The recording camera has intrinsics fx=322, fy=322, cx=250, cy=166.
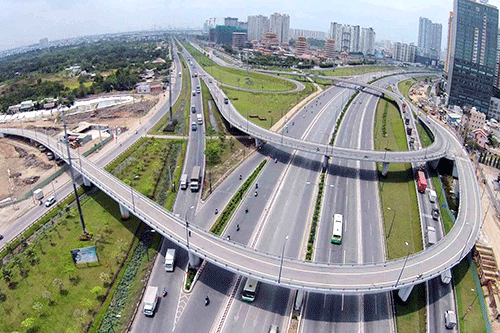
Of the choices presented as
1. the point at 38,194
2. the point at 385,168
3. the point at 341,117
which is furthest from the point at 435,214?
the point at 38,194

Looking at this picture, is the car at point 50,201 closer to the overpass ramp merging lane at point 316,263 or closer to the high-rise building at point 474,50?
the overpass ramp merging lane at point 316,263

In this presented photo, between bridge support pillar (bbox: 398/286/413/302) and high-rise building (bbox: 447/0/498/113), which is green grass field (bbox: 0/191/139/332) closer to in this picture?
bridge support pillar (bbox: 398/286/413/302)

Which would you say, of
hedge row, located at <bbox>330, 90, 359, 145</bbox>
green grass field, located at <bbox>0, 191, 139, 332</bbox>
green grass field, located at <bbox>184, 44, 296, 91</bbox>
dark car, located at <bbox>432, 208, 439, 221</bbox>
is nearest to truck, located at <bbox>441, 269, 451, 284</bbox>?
dark car, located at <bbox>432, 208, 439, 221</bbox>

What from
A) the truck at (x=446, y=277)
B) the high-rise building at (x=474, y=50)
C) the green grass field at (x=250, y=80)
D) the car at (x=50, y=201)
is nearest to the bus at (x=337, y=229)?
the truck at (x=446, y=277)

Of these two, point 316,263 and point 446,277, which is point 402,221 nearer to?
point 446,277

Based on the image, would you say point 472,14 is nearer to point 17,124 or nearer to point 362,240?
point 362,240

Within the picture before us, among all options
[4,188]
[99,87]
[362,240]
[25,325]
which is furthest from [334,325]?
[99,87]
